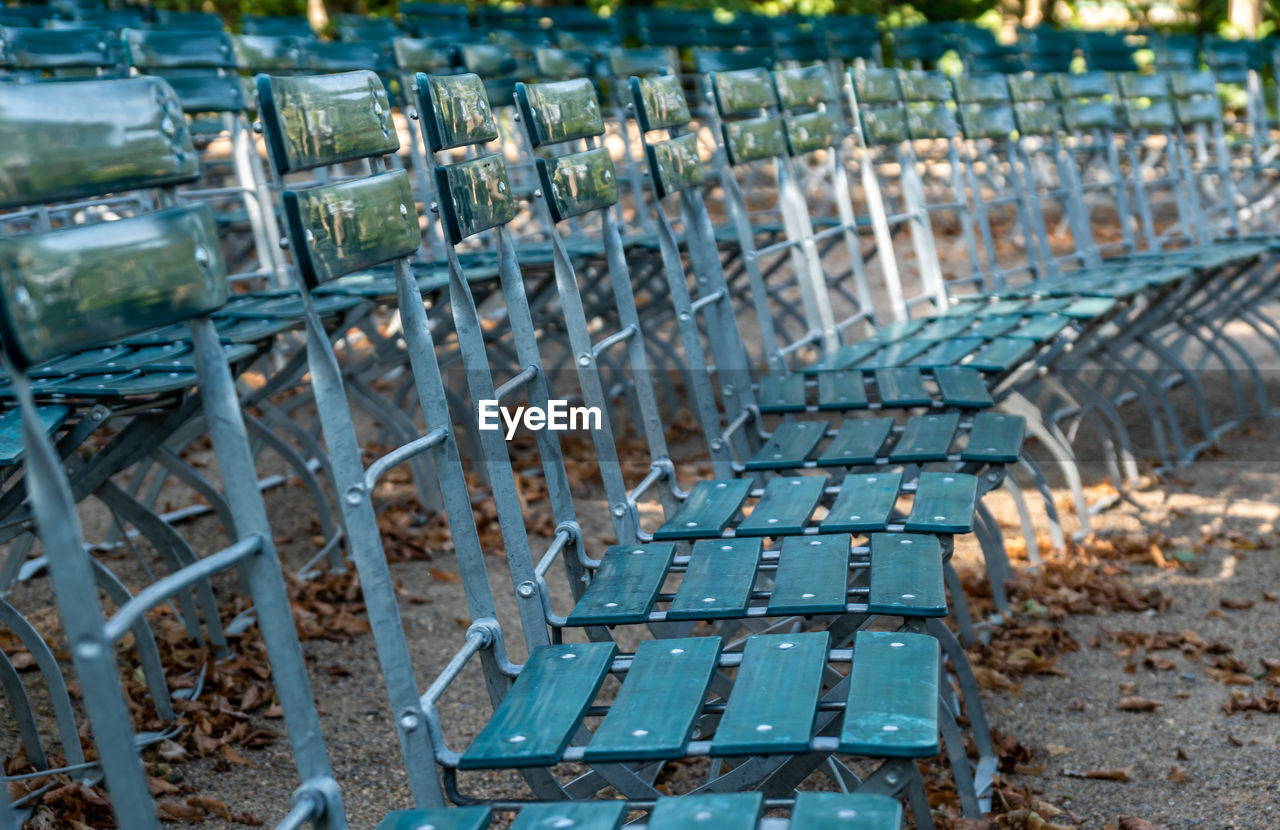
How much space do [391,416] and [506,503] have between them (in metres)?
1.85

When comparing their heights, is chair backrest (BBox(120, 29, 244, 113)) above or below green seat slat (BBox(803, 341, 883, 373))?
above

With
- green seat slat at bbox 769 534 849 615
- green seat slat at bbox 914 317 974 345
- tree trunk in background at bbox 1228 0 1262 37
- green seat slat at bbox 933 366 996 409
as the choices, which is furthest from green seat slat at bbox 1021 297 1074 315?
tree trunk in background at bbox 1228 0 1262 37

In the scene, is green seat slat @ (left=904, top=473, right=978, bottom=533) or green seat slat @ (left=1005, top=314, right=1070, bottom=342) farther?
green seat slat @ (left=1005, top=314, right=1070, bottom=342)

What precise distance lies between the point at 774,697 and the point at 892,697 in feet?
0.53

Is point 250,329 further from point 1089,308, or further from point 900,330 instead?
point 1089,308

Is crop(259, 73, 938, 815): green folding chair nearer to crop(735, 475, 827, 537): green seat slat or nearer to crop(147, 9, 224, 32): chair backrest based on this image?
crop(735, 475, 827, 537): green seat slat

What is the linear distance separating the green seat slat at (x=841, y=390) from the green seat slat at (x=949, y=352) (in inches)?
9.3

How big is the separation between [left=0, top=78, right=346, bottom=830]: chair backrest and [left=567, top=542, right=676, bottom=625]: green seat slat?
65cm

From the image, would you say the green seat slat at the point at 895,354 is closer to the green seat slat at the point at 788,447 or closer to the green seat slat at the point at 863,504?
the green seat slat at the point at 788,447

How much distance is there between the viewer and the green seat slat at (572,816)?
152 centimetres

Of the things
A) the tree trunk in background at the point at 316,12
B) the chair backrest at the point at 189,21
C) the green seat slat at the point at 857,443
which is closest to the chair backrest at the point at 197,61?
the chair backrest at the point at 189,21

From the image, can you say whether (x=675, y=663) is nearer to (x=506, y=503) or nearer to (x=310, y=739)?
(x=506, y=503)

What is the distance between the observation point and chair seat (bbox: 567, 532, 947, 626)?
6.84 feet

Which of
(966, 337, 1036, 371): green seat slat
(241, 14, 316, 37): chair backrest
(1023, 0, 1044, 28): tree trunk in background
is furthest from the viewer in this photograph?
(1023, 0, 1044, 28): tree trunk in background
